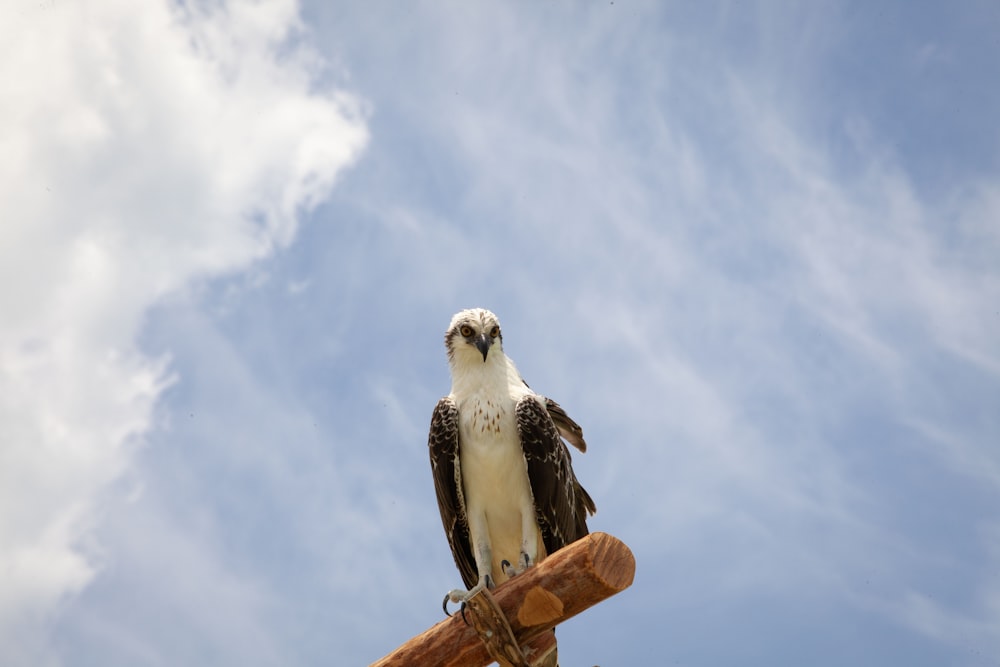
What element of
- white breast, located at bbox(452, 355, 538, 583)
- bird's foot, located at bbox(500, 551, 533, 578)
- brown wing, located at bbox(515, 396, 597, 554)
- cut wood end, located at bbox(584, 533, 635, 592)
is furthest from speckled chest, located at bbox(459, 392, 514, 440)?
cut wood end, located at bbox(584, 533, 635, 592)

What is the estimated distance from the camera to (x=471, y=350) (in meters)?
7.07

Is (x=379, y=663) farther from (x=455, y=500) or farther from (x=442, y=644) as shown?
(x=455, y=500)

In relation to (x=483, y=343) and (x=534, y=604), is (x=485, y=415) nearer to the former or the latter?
(x=483, y=343)

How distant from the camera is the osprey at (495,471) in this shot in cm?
667

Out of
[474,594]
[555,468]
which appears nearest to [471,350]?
[555,468]

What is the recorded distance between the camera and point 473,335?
23.2 ft

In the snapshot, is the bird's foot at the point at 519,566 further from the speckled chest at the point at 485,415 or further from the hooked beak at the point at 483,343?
the hooked beak at the point at 483,343

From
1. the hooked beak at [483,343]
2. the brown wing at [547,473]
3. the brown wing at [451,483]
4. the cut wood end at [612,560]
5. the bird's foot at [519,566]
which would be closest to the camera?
the cut wood end at [612,560]

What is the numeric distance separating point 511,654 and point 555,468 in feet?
4.86

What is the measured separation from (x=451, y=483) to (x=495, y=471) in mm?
387

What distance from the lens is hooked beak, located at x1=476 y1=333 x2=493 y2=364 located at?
274 inches

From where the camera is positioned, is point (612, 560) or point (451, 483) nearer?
point (612, 560)

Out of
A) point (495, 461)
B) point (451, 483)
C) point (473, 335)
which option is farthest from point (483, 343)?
point (451, 483)

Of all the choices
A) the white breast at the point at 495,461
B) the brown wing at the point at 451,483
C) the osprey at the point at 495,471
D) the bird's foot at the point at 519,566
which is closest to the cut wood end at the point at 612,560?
the bird's foot at the point at 519,566
